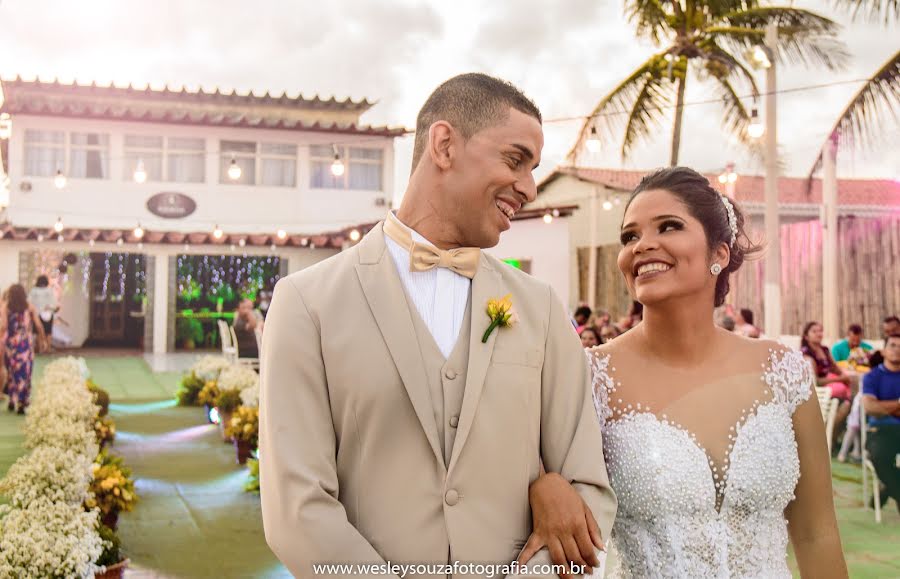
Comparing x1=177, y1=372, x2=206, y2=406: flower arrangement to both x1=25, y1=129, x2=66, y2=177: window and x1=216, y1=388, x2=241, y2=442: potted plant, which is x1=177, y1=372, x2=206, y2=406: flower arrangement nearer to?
x1=216, y1=388, x2=241, y2=442: potted plant

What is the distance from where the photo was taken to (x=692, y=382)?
2.64 metres

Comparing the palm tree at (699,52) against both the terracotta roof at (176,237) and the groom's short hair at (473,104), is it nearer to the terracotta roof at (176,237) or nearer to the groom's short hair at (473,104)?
the terracotta roof at (176,237)

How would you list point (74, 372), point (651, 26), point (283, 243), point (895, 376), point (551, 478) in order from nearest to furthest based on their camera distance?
1. point (551, 478)
2. point (895, 376)
3. point (74, 372)
4. point (651, 26)
5. point (283, 243)

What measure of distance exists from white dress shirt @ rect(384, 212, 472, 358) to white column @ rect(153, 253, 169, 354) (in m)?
20.4

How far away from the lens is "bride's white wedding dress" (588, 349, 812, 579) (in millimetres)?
2508

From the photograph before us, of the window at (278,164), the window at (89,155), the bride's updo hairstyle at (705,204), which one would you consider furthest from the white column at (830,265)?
the window at (89,155)

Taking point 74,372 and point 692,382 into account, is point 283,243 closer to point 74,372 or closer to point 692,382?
point 74,372

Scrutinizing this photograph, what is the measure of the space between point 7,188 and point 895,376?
20094mm

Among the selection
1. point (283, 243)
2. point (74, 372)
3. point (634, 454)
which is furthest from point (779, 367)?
point (283, 243)

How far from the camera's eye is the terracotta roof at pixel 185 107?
820 inches

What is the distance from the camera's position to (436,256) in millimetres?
2078

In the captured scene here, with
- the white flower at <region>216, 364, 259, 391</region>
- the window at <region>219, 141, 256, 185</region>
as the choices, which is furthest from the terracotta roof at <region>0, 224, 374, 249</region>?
the white flower at <region>216, 364, 259, 391</region>

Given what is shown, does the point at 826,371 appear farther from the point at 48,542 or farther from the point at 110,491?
the point at 48,542

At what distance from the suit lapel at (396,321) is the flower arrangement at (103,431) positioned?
6.80 meters
